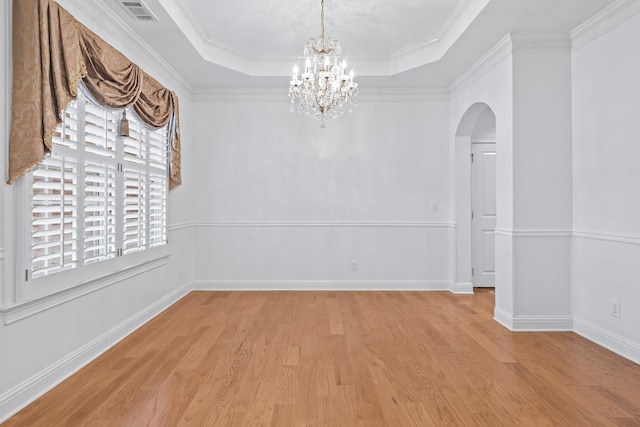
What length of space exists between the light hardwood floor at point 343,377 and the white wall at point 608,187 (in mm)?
311

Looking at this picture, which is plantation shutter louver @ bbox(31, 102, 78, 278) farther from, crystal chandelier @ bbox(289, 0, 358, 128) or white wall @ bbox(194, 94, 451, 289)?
white wall @ bbox(194, 94, 451, 289)

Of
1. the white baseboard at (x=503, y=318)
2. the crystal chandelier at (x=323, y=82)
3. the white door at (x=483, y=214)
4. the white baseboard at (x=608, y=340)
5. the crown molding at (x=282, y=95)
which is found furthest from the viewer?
the white door at (x=483, y=214)

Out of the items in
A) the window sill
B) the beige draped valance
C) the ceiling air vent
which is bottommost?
the window sill

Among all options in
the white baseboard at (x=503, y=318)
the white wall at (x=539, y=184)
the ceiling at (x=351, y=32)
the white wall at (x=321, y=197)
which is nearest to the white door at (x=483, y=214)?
the white wall at (x=321, y=197)

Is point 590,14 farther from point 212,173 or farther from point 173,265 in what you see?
point 173,265

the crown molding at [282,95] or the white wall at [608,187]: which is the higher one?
the crown molding at [282,95]

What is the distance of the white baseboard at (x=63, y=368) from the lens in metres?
2.46

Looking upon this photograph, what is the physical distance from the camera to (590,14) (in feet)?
12.0

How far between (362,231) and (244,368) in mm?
3292

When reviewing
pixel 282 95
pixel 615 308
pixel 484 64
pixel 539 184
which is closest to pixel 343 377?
pixel 615 308

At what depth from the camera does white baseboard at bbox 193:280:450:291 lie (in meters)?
6.02

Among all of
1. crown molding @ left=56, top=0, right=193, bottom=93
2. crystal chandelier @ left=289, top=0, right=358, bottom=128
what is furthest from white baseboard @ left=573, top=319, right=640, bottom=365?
crown molding @ left=56, top=0, right=193, bottom=93

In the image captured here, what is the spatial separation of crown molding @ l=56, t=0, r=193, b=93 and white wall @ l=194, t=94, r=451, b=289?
4.07 ft

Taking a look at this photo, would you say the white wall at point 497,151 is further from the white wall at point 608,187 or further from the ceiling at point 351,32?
the white wall at point 608,187
